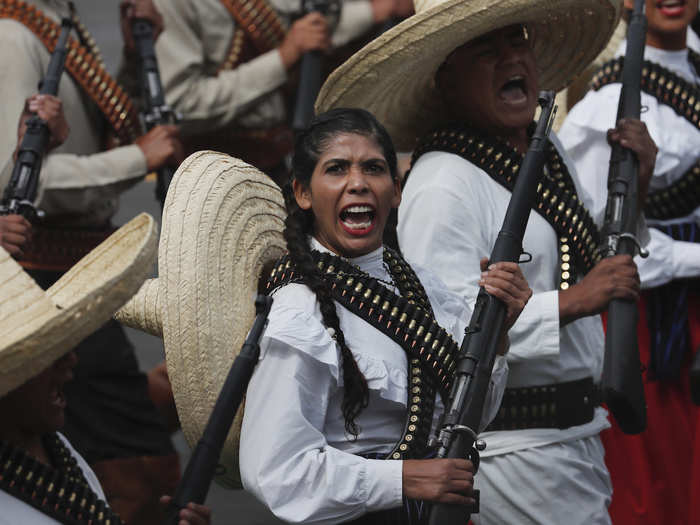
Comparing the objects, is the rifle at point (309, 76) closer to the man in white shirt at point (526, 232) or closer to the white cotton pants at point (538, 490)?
the man in white shirt at point (526, 232)

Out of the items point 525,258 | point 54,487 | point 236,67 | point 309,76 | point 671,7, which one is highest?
point 671,7

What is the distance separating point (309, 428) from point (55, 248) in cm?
242

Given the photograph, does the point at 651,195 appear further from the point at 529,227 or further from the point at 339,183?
the point at 339,183

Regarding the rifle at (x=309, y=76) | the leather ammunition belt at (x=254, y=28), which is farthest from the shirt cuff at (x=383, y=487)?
the leather ammunition belt at (x=254, y=28)

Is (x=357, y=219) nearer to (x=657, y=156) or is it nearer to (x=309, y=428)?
(x=309, y=428)

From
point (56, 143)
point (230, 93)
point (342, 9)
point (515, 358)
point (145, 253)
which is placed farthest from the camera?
point (342, 9)

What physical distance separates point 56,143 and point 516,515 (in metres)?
2.09

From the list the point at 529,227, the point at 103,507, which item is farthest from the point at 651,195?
the point at 103,507

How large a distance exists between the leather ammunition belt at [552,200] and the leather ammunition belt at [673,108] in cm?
114

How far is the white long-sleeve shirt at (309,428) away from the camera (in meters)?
3.29

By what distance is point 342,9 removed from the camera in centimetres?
719

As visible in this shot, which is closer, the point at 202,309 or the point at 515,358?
the point at 202,309

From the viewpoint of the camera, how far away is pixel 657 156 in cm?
541

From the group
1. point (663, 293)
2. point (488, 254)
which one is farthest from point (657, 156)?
point (488, 254)
